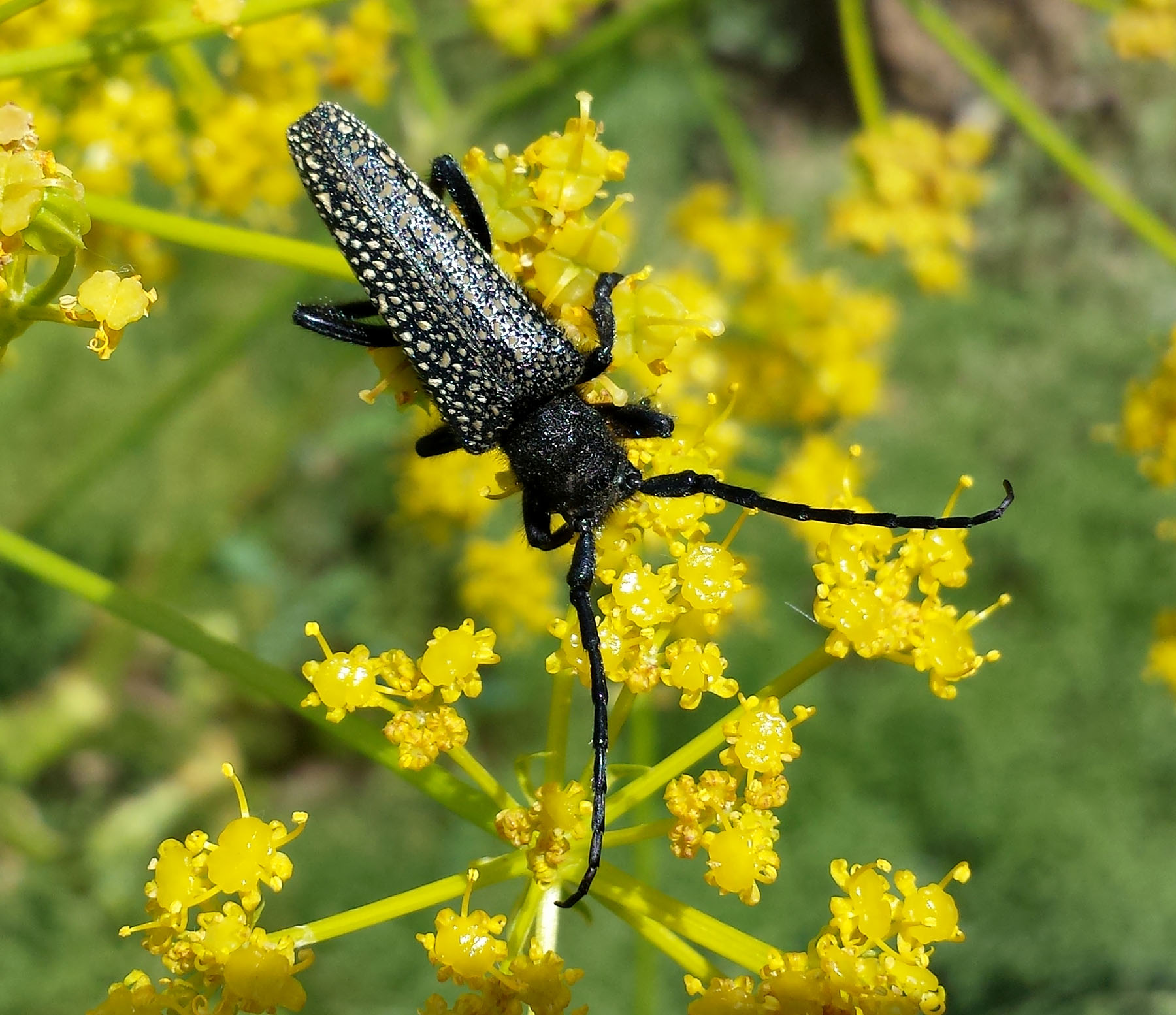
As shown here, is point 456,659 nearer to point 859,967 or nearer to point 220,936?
point 220,936

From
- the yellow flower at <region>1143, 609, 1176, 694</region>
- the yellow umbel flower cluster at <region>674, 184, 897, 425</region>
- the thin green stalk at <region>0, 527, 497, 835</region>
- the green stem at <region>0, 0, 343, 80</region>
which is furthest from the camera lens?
the yellow umbel flower cluster at <region>674, 184, 897, 425</region>

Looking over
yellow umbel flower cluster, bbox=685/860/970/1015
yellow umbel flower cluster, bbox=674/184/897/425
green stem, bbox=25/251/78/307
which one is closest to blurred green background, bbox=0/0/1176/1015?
yellow umbel flower cluster, bbox=674/184/897/425

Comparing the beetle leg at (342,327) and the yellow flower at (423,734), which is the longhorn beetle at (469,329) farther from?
the yellow flower at (423,734)

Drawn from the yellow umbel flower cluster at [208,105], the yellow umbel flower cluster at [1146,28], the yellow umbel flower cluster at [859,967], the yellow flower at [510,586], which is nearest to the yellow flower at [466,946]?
the yellow umbel flower cluster at [859,967]

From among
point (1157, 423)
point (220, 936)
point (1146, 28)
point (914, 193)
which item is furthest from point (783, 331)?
point (220, 936)

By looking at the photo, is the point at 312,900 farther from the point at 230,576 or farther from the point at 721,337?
the point at 721,337

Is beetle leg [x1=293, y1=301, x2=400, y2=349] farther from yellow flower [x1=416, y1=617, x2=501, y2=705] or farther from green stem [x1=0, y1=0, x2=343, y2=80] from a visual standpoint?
yellow flower [x1=416, y1=617, x2=501, y2=705]
